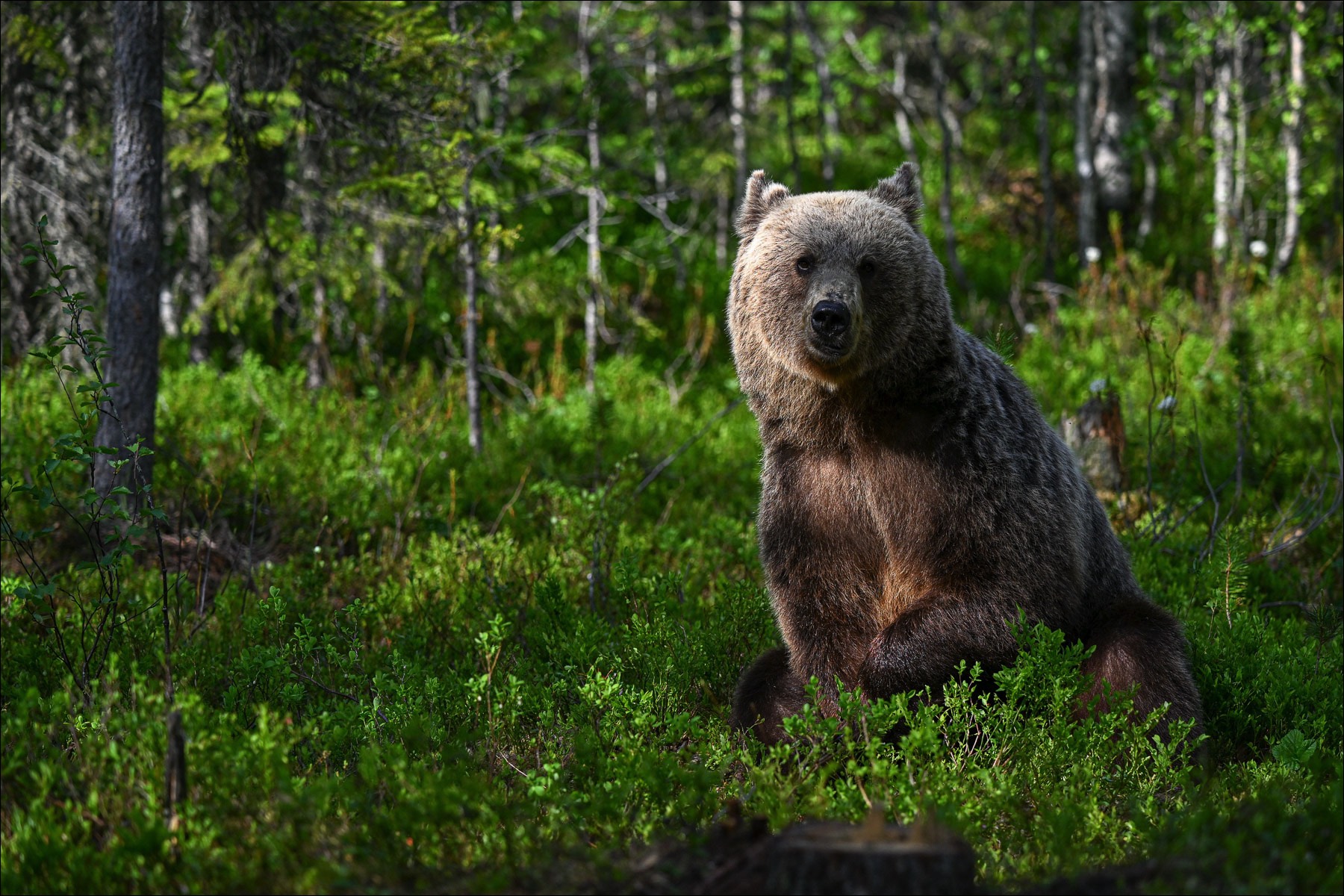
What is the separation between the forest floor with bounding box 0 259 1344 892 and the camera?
2928 millimetres

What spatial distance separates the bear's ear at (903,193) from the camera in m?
4.83

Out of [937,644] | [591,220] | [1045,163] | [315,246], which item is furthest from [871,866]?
[1045,163]

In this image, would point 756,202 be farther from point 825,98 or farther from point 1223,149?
point 825,98

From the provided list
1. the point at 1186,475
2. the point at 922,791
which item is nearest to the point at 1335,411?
the point at 1186,475

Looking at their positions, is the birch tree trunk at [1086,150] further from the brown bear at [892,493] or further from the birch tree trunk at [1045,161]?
the brown bear at [892,493]

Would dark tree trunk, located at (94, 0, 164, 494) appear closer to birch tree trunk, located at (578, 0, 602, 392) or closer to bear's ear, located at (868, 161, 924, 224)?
birch tree trunk, located at (578, 0, 602, 392)

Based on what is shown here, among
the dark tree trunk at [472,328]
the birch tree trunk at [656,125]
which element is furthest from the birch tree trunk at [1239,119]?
the dark tree trunk at [472,328]

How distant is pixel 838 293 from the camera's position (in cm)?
419

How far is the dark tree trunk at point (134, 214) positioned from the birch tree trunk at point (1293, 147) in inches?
401

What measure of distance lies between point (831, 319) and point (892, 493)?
0.74 m

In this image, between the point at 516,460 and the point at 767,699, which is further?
the point at 516,460

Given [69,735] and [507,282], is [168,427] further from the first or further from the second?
[69,735]

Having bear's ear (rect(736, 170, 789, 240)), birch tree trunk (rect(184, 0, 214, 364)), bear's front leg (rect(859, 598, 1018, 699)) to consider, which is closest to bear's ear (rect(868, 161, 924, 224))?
bear's ear (rect(736, 170, 789, 240))

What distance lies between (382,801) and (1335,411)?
8.37 metres
